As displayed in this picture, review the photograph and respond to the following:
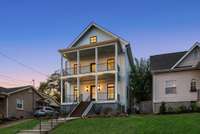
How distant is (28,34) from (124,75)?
37.8 ft

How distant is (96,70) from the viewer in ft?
114

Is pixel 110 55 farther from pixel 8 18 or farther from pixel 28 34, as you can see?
pixel 8 18

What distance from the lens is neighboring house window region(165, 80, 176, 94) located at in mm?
32031

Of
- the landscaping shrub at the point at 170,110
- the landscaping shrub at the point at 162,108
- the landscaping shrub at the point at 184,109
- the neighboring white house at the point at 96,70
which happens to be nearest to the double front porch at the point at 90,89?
the neighboring white house at the point at 96,70

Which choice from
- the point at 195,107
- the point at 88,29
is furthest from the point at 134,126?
the point at 88,29

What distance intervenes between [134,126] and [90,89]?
1761 cm

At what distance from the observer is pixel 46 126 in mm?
24047

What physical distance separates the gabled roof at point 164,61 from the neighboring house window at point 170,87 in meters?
1.53

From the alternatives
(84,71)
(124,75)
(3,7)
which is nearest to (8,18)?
(3,7)

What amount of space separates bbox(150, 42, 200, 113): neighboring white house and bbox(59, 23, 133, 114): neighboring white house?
4.32m

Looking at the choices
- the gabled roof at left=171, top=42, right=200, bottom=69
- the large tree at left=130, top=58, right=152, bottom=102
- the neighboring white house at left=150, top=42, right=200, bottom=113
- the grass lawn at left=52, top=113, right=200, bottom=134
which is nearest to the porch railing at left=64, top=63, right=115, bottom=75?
the large tree at left=130, top=58, right=152, bottom=102

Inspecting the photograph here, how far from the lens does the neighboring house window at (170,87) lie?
32031 millimetres

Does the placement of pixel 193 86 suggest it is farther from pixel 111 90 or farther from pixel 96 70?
pixel 96 70

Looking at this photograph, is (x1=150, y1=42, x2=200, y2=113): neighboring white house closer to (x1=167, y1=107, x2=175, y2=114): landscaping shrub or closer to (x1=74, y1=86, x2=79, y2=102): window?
(x1=167, y1=107, x2=175, y2=114): landscaping shrub
